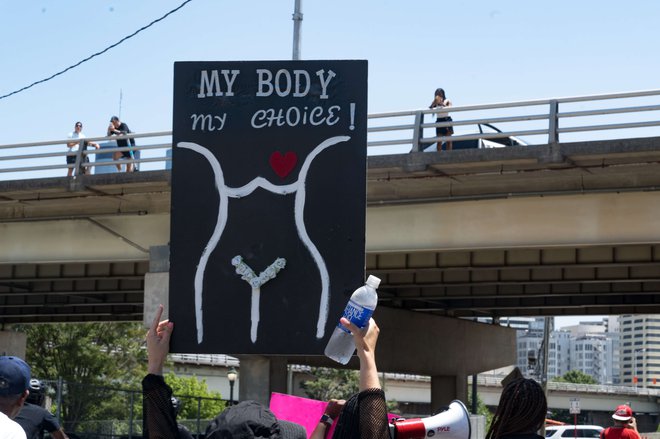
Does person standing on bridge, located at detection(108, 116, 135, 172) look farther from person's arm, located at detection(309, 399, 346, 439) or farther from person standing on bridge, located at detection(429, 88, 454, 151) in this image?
person's arm, located at detection(309, 399, 346, 439)

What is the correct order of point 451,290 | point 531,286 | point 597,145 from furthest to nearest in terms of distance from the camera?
point 451,290 < point 531,286 < point 597,145

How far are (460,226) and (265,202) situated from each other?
18.2 m

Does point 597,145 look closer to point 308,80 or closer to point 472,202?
point 472,202

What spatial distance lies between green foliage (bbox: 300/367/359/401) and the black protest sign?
82.0m

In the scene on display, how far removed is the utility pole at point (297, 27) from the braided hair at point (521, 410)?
16.1 meters

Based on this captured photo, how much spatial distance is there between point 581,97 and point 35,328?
42778 mm

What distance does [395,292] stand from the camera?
34.1 m

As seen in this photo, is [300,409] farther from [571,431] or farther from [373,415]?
[571,431]

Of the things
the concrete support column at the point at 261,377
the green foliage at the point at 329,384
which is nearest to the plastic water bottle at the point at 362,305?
the concrete support column at the point at 261,377

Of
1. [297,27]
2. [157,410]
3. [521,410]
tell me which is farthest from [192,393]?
[521,410]

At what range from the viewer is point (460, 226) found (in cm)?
2391

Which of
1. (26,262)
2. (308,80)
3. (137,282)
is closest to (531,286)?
(137,282)

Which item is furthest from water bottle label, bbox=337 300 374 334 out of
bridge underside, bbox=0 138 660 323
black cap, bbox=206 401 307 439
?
bridge underside, bbox=0 138 660 323

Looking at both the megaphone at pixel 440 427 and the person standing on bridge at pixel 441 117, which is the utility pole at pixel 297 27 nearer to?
the person standing on bridge at pixel 441 117
